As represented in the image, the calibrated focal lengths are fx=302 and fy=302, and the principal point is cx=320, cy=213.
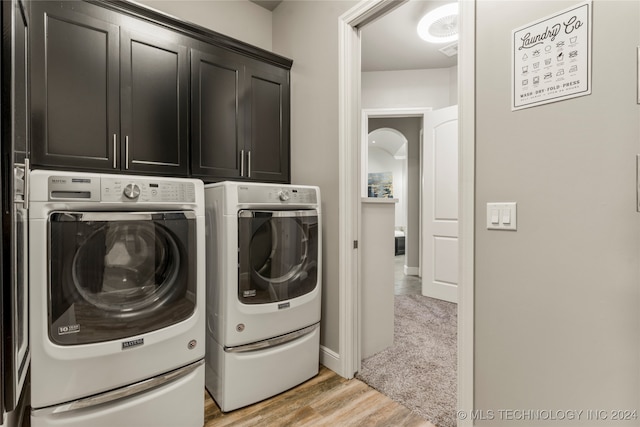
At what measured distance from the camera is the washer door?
5.39 ft

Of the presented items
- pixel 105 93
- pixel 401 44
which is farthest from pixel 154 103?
pixel 401 44

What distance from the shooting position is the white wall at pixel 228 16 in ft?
7.06

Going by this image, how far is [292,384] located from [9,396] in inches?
53.3

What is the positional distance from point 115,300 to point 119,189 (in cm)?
47

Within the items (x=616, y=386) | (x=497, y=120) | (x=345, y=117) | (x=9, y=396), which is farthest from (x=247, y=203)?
(x=616, y=386)

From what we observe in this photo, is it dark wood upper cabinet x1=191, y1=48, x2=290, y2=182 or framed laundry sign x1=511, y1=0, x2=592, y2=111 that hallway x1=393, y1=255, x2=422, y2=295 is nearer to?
dark wood upper cabinet x1=191, y1=48, x2=290, y2=182

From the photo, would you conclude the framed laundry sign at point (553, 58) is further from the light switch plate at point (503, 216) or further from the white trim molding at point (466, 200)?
the light switch plate at point (503, 216)

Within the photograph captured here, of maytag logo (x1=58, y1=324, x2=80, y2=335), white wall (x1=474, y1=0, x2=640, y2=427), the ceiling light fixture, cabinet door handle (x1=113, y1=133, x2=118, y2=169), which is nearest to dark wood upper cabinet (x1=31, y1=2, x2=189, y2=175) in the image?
cabinet door handle (x1=113, y1=133, x2=118, y2=169)

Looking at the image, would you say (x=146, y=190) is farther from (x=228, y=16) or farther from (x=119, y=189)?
(x=228, y=16)

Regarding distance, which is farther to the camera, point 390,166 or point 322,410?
point 390,166

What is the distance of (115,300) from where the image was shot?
4.22ft

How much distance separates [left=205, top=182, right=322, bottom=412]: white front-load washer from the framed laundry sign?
1200mm

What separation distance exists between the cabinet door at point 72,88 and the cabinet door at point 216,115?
442 millimetres

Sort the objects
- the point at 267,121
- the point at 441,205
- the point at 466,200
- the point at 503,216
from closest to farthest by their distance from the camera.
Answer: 1. the point at 503,216
2. the point at 466,200
3. the point at 267,121
4. the point at 441,205
